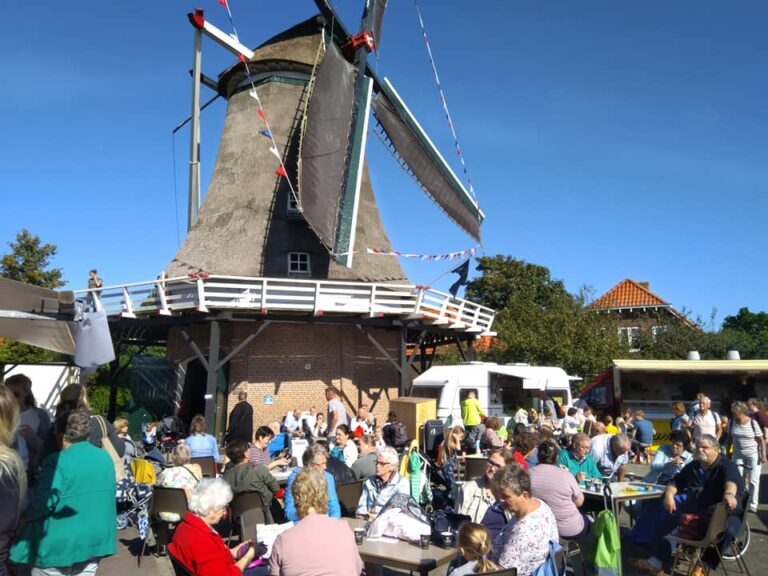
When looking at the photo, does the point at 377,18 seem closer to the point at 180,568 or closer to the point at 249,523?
the point at 249,523

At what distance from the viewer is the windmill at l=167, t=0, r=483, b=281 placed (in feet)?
55.8

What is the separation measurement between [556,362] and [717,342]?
28.0ft

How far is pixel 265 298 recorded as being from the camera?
50.6 feet

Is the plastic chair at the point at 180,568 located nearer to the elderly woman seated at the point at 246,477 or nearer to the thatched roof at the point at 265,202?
the elderly woman seated at the point at 246,477

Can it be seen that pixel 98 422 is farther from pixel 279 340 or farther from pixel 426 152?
pixel 426 152

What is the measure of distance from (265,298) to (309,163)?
404cm

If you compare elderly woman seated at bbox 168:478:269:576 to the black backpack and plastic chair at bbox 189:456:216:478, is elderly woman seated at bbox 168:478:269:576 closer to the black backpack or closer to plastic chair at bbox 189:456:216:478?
plastic chair at bbox 189:456:216:478

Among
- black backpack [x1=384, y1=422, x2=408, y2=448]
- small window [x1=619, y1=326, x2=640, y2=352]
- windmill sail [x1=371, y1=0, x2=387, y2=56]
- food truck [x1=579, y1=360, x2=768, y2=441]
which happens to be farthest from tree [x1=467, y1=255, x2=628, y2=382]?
black backpack [x1=384, y1=422, x2=408, y2=448]

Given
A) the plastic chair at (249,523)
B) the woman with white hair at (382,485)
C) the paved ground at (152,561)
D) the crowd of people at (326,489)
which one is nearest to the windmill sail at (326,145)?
the crowd of people at (326,489)

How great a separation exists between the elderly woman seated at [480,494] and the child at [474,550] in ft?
6.93

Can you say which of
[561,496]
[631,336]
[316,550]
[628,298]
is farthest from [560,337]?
[316,550]

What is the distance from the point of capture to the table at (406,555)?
14.3 ft

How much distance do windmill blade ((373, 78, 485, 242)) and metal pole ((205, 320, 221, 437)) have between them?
8706 millimetres

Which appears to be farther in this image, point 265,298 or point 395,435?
point 265,298
